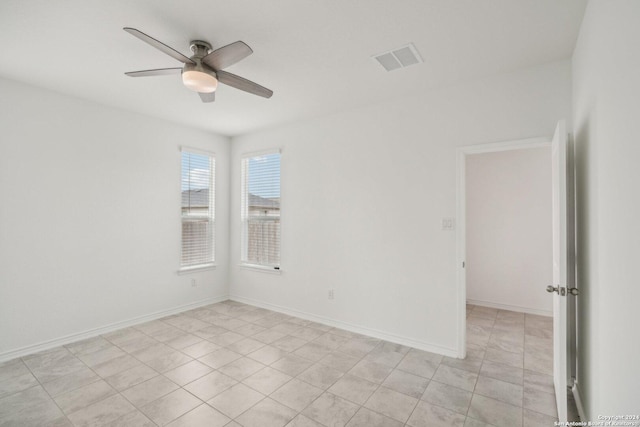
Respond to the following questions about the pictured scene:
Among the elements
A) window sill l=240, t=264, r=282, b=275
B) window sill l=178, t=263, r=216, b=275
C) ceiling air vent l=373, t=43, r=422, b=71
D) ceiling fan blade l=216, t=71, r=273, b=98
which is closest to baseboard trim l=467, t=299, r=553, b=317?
window sill l=240, t=264, r=282, b=275

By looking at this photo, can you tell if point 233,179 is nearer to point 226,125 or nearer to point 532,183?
point 226,125

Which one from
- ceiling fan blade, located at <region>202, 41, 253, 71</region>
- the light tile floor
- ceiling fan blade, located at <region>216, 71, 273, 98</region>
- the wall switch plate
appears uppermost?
ceiling fan blade, located at <region>202, 41, 253, 71</region>

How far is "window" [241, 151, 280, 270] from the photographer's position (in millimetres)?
4762

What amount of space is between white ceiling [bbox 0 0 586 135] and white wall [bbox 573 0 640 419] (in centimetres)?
47

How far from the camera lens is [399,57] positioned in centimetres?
261

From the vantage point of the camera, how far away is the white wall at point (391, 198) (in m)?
2.94

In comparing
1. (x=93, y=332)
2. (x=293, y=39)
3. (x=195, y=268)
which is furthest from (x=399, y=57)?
(x=93, y=332)

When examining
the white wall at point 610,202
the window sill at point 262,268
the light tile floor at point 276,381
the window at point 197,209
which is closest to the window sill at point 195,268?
the window at point 197,209

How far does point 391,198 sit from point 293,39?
1.99 meters

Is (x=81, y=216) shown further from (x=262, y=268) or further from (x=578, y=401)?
(x=578, y=401)

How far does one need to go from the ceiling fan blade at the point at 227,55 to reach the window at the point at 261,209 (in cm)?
245

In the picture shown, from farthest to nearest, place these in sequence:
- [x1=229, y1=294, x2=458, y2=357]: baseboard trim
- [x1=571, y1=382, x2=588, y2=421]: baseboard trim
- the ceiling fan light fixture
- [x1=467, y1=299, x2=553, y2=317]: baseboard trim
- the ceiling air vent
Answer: [x1=467, y1=299, x2=553, y2=317]: baseboard trim < [x1=229, y1=294, x2=458, y2=357]: baseboard trim < the ceiling air vent < the ceiling fan light fixture < [x1=571, y1=382, x2=588, y2=421]: baseboard trim

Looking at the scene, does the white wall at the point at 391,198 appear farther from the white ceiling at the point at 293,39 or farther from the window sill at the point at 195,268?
the window sill at the point at 195,268

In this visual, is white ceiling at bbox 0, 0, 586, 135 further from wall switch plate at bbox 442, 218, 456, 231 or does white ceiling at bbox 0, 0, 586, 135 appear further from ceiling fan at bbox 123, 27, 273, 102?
wall switch plate at bbox 442, 218, 456, 231
